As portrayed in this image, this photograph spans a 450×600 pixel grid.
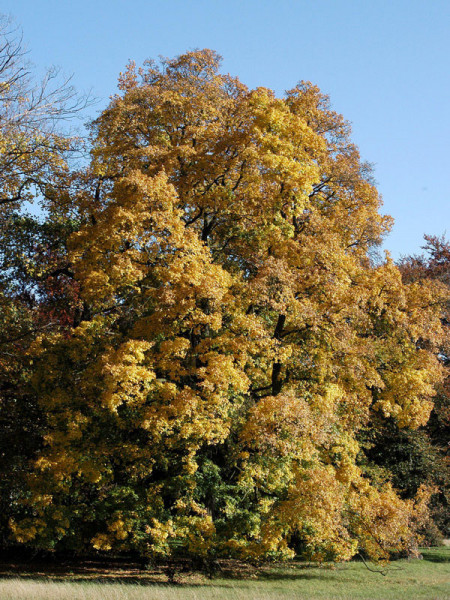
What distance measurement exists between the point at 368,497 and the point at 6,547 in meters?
14.6

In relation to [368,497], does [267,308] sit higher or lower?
higher

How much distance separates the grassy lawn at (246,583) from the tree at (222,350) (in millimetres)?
1068

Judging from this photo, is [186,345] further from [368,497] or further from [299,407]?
[368,497]

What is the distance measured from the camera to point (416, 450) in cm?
2366

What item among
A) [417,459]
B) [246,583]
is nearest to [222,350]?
[246,583]

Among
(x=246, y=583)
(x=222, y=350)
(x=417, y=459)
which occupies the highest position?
(x=222, y=350)

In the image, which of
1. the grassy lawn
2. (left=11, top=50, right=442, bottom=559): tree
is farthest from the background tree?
(left=11, top=50, right=442, bottom=559): tree

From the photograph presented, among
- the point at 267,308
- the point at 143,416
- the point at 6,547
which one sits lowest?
the point at 6,547

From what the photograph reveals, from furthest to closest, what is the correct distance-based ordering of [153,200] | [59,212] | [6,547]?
[6,547] < [59,212] < [153,200]

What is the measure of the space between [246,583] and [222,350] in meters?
6.91

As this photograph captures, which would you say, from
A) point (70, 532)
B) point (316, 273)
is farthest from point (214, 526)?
point (316, 273)

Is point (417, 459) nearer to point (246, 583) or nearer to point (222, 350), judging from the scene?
point (246, 583)

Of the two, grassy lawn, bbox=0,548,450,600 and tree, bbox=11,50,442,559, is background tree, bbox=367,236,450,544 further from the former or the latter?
tree, bbox=11,50,442,559

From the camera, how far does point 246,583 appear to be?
53.1 ft
